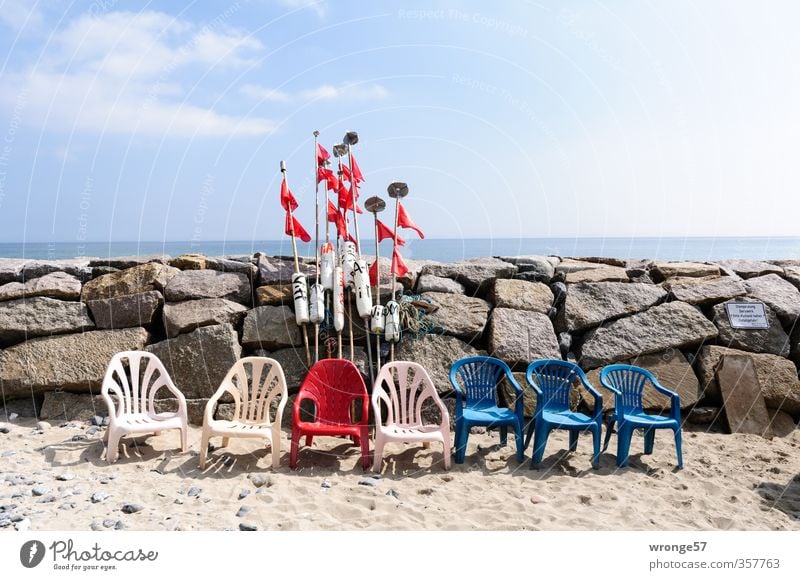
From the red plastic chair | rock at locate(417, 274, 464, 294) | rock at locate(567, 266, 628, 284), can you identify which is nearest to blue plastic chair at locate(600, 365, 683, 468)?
rock at locate(567, 266, 628, 284)

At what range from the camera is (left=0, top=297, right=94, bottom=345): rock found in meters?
5.39

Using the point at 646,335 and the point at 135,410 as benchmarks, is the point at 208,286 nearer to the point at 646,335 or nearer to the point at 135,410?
the point at 135,410

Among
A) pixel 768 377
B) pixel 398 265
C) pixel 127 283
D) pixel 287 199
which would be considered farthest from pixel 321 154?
pixel 768 377

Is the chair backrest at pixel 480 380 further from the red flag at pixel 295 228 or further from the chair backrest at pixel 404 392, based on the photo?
the red flag at pixel 295 228

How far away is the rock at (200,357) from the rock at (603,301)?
3191 mm

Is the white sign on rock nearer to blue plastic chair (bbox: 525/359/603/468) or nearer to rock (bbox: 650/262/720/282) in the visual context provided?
rock (bbox: 650/262/720/282)

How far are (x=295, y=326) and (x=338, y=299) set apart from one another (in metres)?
0.55

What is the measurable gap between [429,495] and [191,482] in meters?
1.62

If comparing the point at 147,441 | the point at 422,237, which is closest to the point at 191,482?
the point at 147,441

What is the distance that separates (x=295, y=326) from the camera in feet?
17.9

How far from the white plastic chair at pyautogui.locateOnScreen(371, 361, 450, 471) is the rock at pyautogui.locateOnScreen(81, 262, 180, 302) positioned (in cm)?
243

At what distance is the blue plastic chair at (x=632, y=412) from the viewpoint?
4.44 meters

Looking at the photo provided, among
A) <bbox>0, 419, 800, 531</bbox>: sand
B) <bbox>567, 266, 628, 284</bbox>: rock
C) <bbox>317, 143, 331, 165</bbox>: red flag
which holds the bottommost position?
<bbox>0, 419, 800, 531</bbox>: sand

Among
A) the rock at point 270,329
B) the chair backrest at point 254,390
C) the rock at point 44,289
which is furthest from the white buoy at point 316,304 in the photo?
the rock at point 44,289
